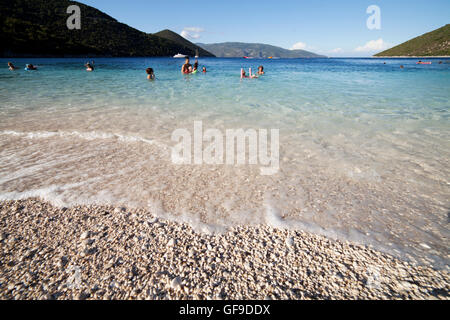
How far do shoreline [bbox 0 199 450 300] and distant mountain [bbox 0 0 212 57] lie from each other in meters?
97.5

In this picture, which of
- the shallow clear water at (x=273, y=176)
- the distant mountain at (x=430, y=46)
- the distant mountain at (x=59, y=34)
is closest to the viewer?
the shallow clear water at (x=273, y=176)

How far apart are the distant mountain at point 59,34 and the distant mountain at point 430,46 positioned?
6725 inches

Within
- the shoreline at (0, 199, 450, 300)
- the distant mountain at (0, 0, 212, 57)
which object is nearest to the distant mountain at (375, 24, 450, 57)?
the distant mountain at (0, 0, 212, 57)

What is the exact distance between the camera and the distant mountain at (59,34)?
7059cm

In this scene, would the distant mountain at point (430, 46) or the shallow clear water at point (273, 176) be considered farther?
the distant mountain at point (430, 46)

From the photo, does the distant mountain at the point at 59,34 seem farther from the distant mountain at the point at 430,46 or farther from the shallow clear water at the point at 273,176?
the distant mountain at the point at 430,46

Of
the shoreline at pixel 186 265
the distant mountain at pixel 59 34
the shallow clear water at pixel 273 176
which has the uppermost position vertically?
A: the distant mountain at pixel 59 34

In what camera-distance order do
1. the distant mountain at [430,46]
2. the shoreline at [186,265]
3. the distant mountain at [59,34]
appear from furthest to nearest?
1. the distant mountain at [430,46]
2. the distant mountain at [59,34]
3. the shoreline at [186,265]

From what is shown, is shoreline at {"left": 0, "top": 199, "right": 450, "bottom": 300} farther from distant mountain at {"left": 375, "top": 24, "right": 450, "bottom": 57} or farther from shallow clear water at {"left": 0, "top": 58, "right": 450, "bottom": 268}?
distant mountain at {"left": 375, "top": 24, "right": 450, "bottom": 57}

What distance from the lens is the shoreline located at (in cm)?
218

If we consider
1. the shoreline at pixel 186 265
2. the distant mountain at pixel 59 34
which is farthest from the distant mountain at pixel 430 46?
the shoreline at pixel 186 265

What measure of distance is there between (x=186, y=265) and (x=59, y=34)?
12685 cm

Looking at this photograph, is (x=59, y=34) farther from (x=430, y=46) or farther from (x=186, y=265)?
(x=430, y=46)
